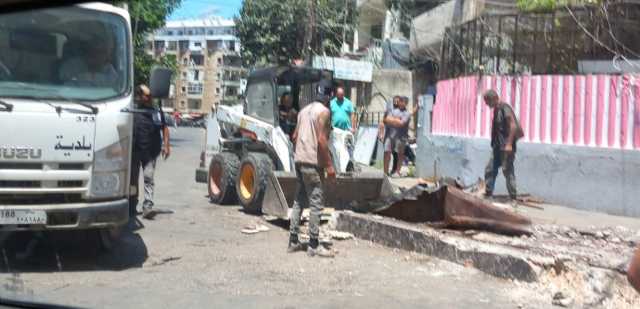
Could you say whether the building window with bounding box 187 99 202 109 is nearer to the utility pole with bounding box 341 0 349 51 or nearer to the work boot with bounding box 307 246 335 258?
the work boot with bounding box 307 246 335 258

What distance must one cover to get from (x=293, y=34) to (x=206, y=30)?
5657mm

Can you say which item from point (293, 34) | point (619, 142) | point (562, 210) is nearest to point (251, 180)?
point (562, 210)

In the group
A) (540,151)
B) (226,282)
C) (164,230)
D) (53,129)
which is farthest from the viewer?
(540,151)

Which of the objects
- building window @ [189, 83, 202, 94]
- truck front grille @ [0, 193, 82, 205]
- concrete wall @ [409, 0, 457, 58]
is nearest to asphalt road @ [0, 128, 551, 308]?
truck front grille @ [0, 193, 82, 205]

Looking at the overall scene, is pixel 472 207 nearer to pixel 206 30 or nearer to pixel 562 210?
pixel 562 210

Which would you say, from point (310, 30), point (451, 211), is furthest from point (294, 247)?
point (310, 30)

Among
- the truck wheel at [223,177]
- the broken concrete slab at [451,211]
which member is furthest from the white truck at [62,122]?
the truck wheel at [223,177]

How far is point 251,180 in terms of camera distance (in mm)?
10555

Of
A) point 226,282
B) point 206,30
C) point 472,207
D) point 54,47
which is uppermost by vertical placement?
point 206,30

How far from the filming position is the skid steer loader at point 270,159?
383 inches

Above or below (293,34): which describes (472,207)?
below

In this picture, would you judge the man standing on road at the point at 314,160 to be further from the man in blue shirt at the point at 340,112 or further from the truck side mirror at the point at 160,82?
the man in blue shirt at the point at 340,112

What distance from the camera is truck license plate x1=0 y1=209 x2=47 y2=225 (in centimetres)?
620

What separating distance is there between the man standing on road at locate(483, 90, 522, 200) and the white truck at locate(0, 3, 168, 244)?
5624 millimetres
